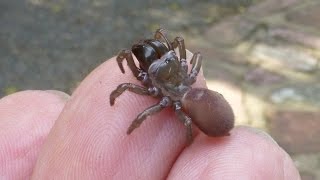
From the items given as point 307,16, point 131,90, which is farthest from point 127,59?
point 307,16

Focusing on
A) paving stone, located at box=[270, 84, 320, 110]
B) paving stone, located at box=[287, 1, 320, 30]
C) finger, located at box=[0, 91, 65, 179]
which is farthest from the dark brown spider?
paving stone, located at box=[287, 1, 320, 30]

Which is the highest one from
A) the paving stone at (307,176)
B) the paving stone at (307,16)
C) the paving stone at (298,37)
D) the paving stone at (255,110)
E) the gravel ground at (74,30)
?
the gravel ground at (74,30)

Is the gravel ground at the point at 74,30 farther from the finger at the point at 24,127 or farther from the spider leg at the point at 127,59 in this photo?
the spider leg at the point at 127,59

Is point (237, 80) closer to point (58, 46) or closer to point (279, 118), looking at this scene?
point (279, 118)

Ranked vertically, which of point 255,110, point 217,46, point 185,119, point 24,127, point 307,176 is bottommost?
point 307,176

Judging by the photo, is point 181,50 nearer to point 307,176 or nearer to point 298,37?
point 307,176

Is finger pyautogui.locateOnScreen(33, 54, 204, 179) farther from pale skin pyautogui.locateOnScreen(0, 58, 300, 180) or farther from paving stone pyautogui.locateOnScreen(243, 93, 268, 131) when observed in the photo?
paving stone pyautogui.locateOnScreen(243, 93, 268, 131)

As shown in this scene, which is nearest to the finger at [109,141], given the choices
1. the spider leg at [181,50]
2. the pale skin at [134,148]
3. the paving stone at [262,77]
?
the pale skin at [134,148]
